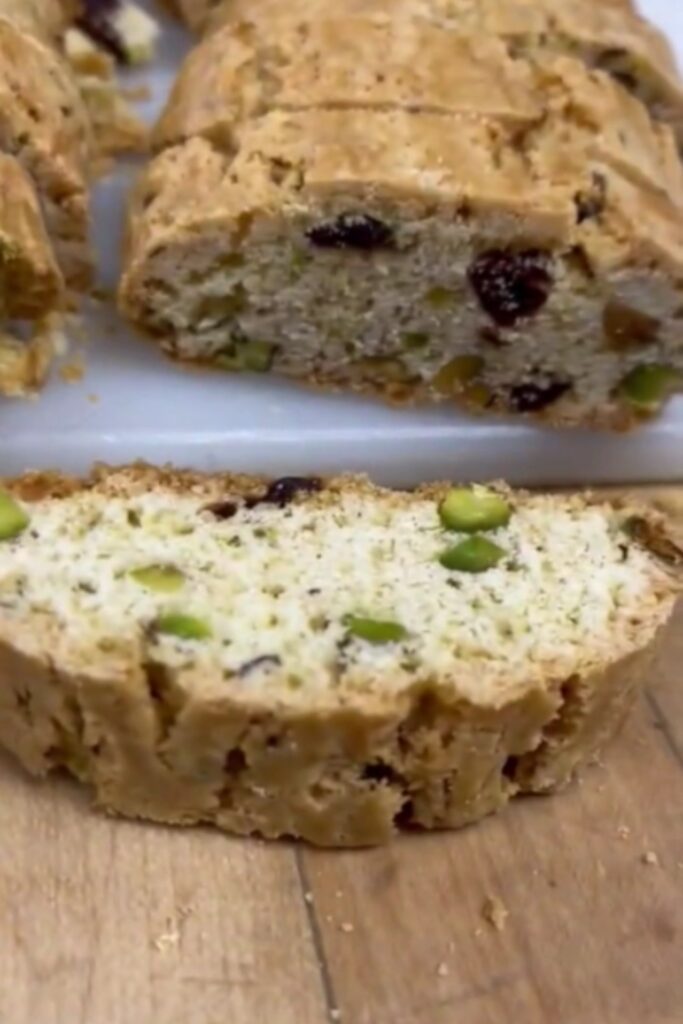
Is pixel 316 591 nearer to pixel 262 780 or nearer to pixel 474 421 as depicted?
pixel 262 780

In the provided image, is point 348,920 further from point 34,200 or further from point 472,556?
point 34,200

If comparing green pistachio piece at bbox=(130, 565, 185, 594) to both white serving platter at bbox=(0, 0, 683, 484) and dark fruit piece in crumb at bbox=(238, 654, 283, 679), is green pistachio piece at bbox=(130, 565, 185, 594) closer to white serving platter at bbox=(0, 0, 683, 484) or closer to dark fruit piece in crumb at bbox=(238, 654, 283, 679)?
dark fruit piece in crumb at bbox=(238, 654, 283, 679)

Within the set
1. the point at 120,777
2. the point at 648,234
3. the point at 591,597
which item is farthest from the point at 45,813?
the point at 648,234

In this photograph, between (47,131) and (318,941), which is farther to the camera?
(47,131)

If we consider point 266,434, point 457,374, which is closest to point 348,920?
point 266,434

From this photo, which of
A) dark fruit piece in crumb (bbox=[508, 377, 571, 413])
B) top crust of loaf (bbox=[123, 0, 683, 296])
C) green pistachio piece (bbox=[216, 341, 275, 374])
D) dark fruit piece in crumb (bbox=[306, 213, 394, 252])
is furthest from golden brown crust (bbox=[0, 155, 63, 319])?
dark fruit piece in crumb (bbox=[508, 377, 571, 413])

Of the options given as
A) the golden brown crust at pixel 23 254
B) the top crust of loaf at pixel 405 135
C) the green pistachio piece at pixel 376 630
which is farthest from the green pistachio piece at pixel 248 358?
the green pistachio piece at pixel 376 630
